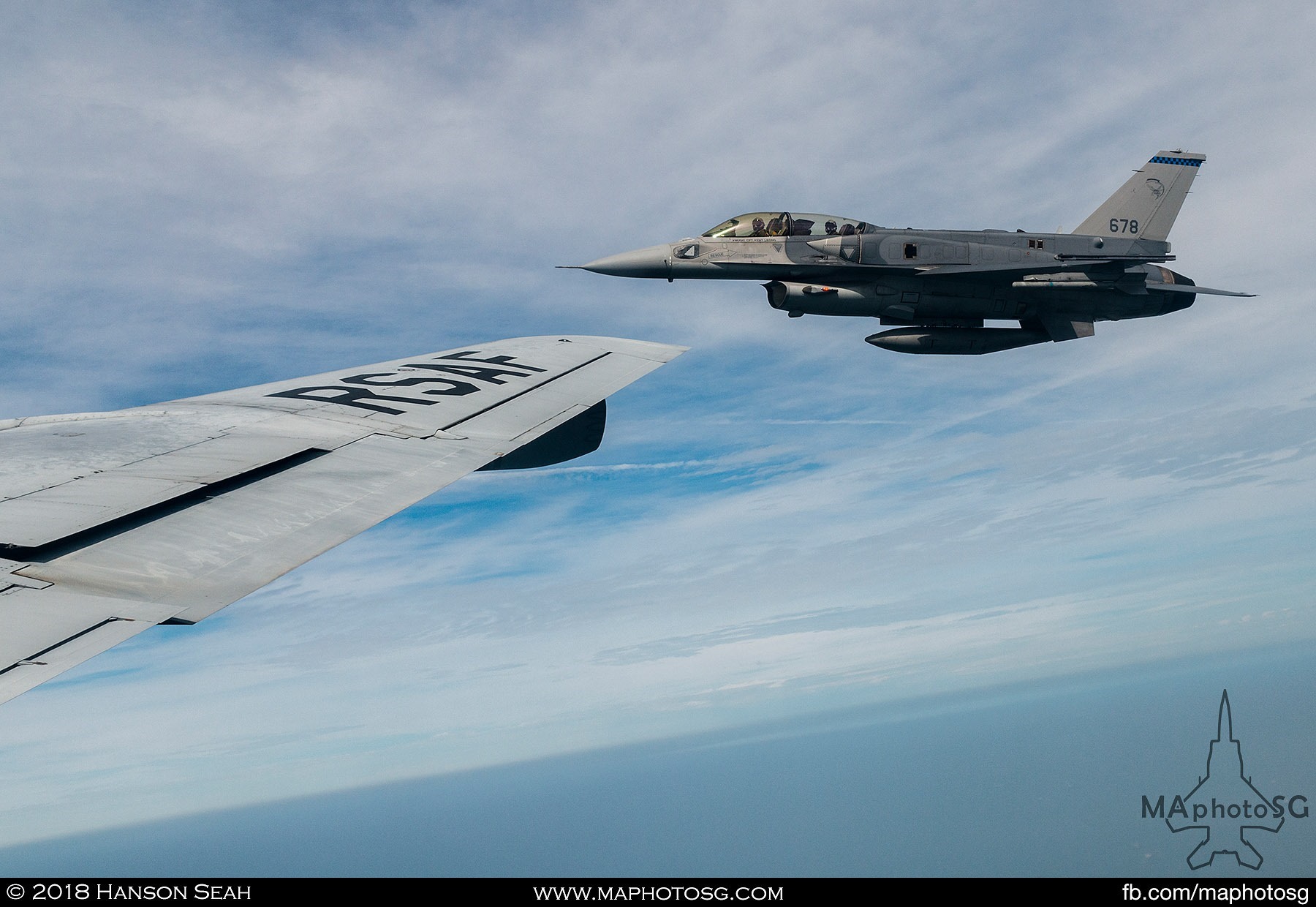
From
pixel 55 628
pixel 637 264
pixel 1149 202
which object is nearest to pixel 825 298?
pixel 637 264

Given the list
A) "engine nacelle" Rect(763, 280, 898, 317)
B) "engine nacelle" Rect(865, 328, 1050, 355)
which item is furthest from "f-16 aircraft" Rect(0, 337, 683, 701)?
"engine nacelle" Rect(865, 328, 1050, 355)

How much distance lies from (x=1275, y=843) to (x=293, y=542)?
879 feet

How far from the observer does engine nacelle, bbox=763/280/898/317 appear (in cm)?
2483

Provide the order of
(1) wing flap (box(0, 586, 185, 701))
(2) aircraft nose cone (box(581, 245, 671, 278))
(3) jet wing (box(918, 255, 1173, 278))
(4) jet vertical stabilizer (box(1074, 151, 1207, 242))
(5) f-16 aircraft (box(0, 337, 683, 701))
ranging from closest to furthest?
(1) wing flap (box(0, 586, 185, 701)) < (5) f-16 aircraft (box(0, 337, 683, 701)) < (2) aircraft nose cone (box(581, 245, 671, 278)) < (3) jet wing (box(918, 255, 1173, 278)) < (4) jet vertical stabilizer (box(1074, 151, 1207, 242))

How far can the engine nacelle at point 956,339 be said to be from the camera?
2475cm

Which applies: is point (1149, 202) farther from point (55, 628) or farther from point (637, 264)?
point (55, 628)

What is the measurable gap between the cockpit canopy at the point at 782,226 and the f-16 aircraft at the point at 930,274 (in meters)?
0.03

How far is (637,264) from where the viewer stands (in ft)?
80.7

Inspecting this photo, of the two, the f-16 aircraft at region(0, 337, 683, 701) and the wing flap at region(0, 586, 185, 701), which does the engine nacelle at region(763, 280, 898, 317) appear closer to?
the f-16 aircraft at region(0, 337, 683, 701)

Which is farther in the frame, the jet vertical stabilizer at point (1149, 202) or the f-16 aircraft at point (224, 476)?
the jet vertical stabilizer at point (1149, 202)

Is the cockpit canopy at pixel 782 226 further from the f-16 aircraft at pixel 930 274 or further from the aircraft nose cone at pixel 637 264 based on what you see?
the aircraft nose cone at pixel 637 264

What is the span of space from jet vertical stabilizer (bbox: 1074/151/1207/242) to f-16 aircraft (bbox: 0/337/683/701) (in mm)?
28391

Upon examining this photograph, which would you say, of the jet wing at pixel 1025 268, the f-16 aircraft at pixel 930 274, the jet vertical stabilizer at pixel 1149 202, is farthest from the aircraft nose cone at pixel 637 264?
the jet vertical stabilizer at pixel 1149 202
